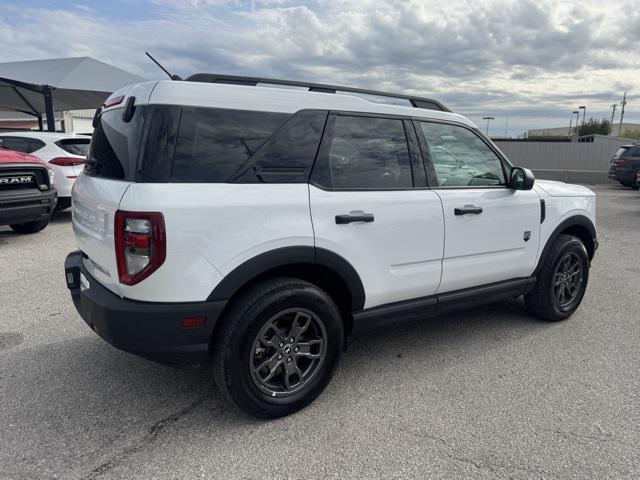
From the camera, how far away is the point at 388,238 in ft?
9.94

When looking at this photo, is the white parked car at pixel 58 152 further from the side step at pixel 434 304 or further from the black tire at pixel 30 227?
the side step at pixel 434 304

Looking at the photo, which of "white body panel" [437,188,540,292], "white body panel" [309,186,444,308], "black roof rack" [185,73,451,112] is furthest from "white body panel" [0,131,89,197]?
"white body panel" [437,188,540,292]

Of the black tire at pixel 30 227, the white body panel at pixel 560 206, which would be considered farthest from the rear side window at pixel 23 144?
the white body panel at pixel 560 206

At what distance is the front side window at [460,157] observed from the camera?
344 cm

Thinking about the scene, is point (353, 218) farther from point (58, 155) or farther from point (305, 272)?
point (58, 155)

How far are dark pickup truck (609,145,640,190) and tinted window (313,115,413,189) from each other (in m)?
17.0

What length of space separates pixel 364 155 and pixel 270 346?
1333 mm

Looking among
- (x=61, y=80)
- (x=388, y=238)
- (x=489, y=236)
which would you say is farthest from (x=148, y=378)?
(x=61, y=80)

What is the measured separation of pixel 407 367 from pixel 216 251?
70.3 inches

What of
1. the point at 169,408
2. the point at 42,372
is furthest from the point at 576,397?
the point at 42,372

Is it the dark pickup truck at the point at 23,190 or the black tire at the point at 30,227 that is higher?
the dark pickup truck at the point at 23,190

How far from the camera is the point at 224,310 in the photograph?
2604mm

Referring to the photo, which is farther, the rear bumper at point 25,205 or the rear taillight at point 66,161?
the rear taillight at point 66,161

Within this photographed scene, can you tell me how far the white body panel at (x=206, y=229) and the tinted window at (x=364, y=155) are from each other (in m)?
0.42
